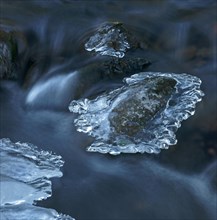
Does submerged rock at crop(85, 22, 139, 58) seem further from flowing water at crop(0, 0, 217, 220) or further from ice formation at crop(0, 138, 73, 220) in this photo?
ice formation at crop(0, 138, 73, 220)

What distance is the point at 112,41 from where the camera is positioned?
6.15 meters

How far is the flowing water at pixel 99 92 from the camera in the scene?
432 centimetres

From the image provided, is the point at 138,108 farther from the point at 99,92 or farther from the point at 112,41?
the point at 112,41

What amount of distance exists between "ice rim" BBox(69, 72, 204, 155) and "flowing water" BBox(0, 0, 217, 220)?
6cm

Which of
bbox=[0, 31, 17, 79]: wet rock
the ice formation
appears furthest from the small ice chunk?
the ice formation

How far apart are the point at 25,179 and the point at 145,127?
46.3 inches

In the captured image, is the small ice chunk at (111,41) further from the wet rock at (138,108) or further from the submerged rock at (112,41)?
the wet rock at (138,108)

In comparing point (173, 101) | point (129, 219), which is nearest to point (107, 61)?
point (173, 101)

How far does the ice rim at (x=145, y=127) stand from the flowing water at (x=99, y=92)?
0.06 meters

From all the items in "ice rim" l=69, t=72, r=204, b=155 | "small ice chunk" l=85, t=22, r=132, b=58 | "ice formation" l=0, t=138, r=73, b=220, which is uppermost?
"small ice chunk" l=85, t=22, r=132, b=58

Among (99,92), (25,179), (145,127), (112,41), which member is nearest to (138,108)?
(145,127)

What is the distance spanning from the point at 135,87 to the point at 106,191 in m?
1.19

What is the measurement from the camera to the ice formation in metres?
4.01

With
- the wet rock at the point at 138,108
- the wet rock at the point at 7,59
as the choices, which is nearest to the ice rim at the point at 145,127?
the wet rock at the point at 138,108
